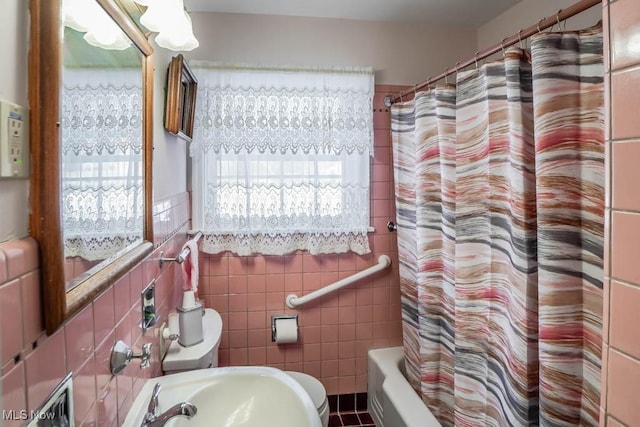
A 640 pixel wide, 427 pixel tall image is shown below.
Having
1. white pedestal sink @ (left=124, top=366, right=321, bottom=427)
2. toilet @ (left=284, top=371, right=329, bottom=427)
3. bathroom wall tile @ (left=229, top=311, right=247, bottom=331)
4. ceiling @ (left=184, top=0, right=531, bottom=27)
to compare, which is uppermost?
ceiling @ (left=184, top=0, right=531, bottom=27)

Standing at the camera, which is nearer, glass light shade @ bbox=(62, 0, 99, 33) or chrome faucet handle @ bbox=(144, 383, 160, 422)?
glass light shade @ bbox=(62, 0, 99, 33)

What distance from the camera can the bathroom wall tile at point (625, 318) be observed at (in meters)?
0.57

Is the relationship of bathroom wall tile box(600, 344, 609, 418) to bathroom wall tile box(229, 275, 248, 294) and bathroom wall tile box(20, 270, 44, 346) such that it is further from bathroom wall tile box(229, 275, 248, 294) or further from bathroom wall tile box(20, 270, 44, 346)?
bathroom wall tile box(229, 275, 248, 294)

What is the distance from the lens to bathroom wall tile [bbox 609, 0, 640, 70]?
558 millimetres

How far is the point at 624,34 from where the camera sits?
1.89ft

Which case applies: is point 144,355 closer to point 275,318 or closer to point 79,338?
point 79,338

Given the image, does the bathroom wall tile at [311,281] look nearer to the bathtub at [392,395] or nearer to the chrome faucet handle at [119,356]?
the bathtub at [392,395]

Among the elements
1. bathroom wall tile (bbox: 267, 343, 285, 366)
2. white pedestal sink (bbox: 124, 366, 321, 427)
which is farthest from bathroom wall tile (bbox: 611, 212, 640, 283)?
bathroom wall tile (bbox: 267, 343, 285, 366)

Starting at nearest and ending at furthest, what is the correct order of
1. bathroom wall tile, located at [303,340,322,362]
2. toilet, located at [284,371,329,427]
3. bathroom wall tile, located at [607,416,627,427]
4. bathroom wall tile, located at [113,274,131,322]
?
bathroom wall tile, located at [607,416,627,427]
bathroom wall tile, located at [113,274,131,322]
toilet, located at [284,371,329,427]
bathroom wall tile, located at [303,340,322,362]

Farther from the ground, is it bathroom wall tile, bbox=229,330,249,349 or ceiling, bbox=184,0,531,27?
ceiling, bbox=184,0,531,27

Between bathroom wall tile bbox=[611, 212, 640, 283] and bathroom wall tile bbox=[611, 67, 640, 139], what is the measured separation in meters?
0.13

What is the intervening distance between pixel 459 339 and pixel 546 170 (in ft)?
2.58

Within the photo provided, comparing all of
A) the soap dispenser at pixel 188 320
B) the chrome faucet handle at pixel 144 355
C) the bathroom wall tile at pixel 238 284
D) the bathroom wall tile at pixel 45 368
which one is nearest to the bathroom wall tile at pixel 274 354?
the bathroom wall tile at pixel 238 284

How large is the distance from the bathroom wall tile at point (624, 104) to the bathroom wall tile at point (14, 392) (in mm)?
970
